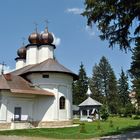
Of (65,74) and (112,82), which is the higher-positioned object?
(112,82)

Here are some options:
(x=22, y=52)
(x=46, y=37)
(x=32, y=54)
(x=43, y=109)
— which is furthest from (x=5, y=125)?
(x=22, y=52)

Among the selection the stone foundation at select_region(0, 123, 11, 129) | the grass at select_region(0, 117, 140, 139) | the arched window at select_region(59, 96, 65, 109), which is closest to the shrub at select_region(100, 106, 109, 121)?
the arched window at select_region(59, 96, 65, 109)

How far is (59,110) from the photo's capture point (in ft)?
100

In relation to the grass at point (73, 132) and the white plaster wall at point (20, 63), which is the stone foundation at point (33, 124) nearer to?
the grass at point (73, 132)

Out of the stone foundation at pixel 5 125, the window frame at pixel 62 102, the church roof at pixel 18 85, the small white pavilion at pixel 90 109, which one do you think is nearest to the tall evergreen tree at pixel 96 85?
the small white pavilion at pixel 90 109

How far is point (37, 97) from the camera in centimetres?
3023

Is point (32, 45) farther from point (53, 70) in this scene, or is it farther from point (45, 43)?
point (53, 70)

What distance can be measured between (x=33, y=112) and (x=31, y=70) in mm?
4392

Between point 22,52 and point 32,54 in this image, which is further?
point 22,52

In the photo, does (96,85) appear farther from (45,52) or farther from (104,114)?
(45,52)

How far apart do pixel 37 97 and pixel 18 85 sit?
2548mm

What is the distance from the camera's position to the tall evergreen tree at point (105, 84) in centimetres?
7319

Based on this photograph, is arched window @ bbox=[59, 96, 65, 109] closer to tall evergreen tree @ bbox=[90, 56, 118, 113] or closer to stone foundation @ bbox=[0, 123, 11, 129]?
stone foundation @ bbox=[0, 123, 11, 129]

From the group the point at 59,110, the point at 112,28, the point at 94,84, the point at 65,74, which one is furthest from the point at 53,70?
the point at 94,84
